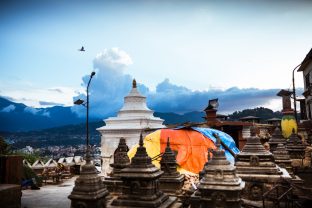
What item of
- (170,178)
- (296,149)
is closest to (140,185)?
(170,178)

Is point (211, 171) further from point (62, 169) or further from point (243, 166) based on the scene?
point (62, 169)

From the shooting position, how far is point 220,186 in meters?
8.12

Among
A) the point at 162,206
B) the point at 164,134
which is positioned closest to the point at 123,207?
the point at 162,206

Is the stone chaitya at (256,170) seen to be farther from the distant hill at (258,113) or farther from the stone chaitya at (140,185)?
the distant hill at (258,113)

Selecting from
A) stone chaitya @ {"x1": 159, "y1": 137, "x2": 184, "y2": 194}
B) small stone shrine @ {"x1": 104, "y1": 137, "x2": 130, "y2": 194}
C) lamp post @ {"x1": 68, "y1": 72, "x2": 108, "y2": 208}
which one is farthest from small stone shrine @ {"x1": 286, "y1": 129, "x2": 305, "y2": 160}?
lamp post @ {"x1": 68, "y1": 72, "x2": 108, "y2": 208}

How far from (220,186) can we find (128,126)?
17.1 metres

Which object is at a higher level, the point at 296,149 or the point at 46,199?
the point at 296,149

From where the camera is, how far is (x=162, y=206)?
8.80 m

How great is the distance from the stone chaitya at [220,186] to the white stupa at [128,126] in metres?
15.6

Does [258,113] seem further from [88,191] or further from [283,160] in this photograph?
[88,191]

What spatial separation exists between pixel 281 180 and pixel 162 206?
552 centimetres

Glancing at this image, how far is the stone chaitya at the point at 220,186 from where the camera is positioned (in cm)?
808

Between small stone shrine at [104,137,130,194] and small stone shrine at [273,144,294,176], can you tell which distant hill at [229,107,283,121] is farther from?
small stone shrine at [104,137,130,194]

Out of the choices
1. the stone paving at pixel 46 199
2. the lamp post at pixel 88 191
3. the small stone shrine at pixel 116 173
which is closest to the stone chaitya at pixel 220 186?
the lamp post at pixel 88 191
